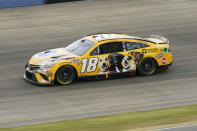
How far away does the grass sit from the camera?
10.1m

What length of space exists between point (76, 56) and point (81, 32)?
7460 mm

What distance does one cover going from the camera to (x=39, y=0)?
1032 inches

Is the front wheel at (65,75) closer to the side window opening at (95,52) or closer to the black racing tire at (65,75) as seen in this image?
the black racing tire at (65,75)

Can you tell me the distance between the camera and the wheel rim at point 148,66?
15.3 meters

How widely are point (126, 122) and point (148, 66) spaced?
516cm

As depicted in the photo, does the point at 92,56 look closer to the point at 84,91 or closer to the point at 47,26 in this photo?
the point at 84,91

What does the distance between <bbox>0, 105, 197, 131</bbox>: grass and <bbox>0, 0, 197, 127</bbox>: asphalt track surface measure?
2.94ft

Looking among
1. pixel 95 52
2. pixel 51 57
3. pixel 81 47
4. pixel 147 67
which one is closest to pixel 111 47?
pixel 95 52

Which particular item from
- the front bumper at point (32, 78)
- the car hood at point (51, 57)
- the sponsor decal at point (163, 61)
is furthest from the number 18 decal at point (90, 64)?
the sponsor decal at point (163, 61)

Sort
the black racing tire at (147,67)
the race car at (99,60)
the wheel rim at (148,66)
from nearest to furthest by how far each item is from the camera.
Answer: the race car at (99,60) → the black racing tire at (147,67) → the wheel rim at (148,66)

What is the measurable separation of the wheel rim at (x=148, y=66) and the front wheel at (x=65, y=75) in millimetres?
2344

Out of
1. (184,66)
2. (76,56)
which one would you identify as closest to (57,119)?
(76,56)

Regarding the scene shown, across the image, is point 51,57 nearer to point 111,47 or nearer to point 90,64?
point 90,64

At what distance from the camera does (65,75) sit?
47.1ft
